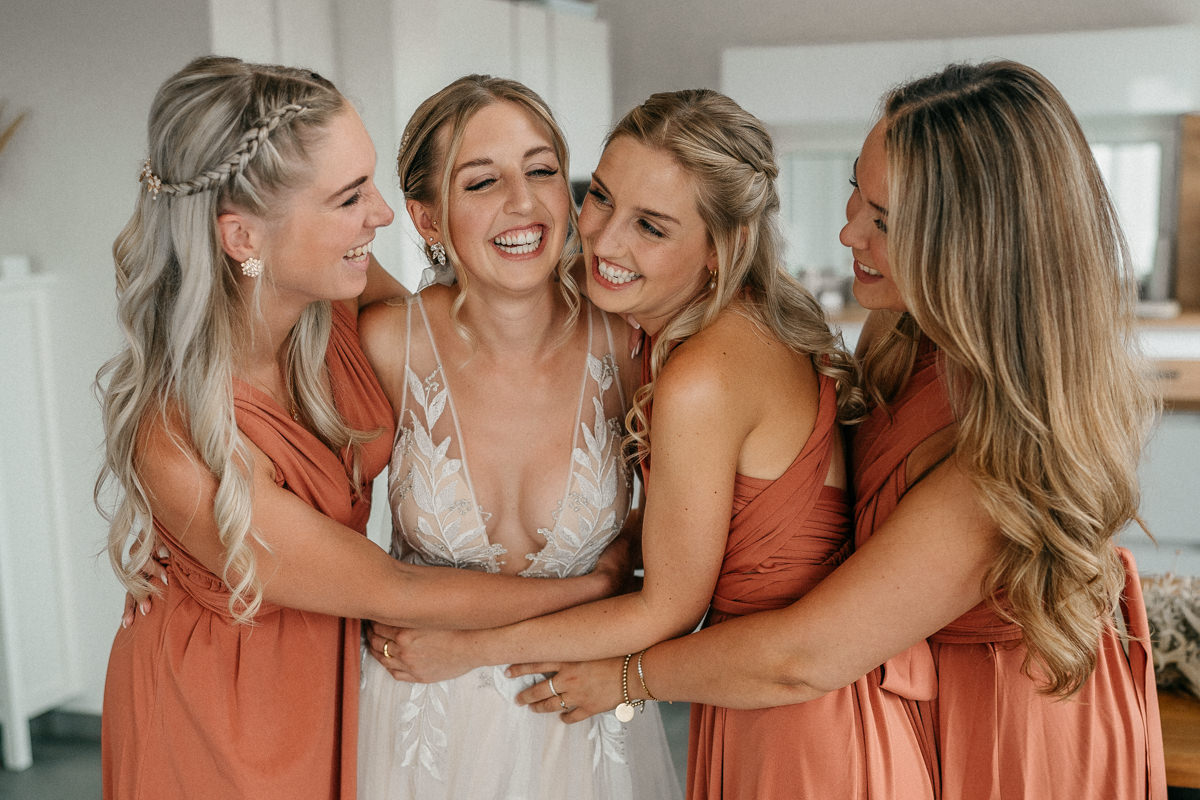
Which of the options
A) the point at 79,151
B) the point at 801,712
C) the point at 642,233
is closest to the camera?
the point at 801,712

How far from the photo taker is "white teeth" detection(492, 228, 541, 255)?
176 centimetres

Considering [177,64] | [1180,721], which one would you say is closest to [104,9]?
[177,64]

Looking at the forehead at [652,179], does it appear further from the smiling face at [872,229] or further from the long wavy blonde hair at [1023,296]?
the long wavy blonde hair at [1023,296]

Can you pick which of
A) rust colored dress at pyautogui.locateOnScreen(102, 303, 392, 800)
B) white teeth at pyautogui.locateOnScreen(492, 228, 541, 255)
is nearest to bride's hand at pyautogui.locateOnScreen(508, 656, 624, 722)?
rust colored dress at pyautogui.locateOnScreen(102, 303, 392, 800)

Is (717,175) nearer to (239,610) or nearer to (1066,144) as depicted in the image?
(1066,144)

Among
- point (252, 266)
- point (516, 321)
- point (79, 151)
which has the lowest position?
point (516, 321)

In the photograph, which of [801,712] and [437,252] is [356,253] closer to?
[437,252]

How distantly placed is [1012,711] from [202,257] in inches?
51.1

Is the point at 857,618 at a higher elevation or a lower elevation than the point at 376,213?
lower

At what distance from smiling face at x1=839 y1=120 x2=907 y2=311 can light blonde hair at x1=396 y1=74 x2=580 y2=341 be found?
1.76ft

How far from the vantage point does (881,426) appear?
158 cm

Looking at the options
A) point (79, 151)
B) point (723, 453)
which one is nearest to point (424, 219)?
point (723, 453)

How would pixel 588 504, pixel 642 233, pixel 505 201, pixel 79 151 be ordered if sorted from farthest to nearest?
pixel 79 151 → pixel 588 504 → pixel 505 201 → pixel 642 233

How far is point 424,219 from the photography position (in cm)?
186
